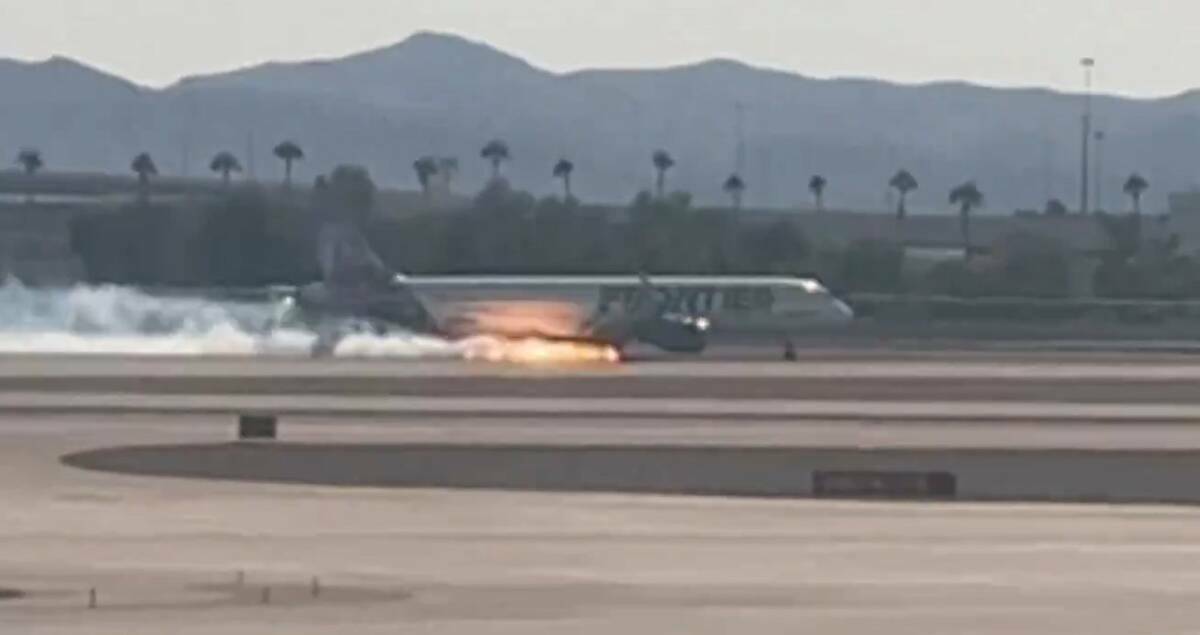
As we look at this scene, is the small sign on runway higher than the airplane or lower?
higher

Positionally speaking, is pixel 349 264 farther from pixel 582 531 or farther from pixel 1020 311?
pixel 582 531

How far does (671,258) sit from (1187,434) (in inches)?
4174

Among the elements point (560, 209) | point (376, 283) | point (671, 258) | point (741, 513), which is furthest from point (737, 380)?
point (560, 209)

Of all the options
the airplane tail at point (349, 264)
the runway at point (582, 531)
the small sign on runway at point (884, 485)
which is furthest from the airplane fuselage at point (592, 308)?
the small sign on runway at point (884, 485)

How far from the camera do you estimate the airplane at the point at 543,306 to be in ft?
343

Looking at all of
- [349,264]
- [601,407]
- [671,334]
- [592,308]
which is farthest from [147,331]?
[601,407]

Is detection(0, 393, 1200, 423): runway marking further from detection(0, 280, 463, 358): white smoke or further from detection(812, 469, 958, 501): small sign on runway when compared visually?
detection(0, 280, 463, 358): white smoke

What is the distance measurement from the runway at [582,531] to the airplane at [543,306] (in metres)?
31.9

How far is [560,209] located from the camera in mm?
176750

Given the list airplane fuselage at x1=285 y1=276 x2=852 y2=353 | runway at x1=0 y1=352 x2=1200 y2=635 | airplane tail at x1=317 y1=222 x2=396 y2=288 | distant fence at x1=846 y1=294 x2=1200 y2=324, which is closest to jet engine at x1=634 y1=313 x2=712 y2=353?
airplane fuselage at x1=285 y1=276 x2=852 y2=353

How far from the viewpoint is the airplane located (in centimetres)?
10456

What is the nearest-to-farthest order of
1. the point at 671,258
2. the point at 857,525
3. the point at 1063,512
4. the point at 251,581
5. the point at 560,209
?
the point at 251,581 < the point at 857,525 < the point at 1063,512 < the point at 671,258 < the point at 560,209

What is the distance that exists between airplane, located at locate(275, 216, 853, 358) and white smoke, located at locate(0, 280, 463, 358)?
53.5 inches

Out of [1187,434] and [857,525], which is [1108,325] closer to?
[1187,434]
